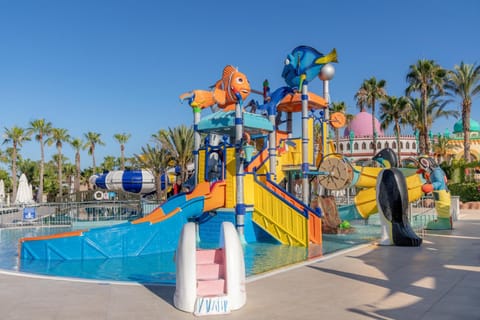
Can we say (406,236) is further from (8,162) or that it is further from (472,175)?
(8,162)

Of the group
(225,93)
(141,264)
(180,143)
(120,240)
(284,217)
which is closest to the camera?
(141,264)

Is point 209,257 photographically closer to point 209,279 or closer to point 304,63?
point 209,279

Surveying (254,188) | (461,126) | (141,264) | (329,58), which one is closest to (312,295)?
(141,264)

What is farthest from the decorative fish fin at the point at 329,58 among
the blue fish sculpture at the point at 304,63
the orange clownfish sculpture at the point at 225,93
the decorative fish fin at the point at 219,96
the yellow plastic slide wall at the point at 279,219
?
the yellow plastic slide wall at the point at 279,219

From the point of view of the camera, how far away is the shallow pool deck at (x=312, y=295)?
21.5 ft

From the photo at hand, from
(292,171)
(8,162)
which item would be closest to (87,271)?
(292,171)

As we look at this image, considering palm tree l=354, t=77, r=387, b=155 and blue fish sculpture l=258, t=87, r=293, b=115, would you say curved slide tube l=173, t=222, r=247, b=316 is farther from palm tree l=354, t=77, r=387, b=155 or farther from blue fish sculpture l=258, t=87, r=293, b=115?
palm tree l=354, t=77, r=387, b=155

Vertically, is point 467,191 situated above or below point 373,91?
below

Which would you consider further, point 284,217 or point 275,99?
point 275,99

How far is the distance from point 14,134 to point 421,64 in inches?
1761

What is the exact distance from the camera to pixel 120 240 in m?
13.8

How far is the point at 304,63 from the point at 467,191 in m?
25.1

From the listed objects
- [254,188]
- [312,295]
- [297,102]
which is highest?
[297,102]

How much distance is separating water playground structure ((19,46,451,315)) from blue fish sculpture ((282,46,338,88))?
41 mm
